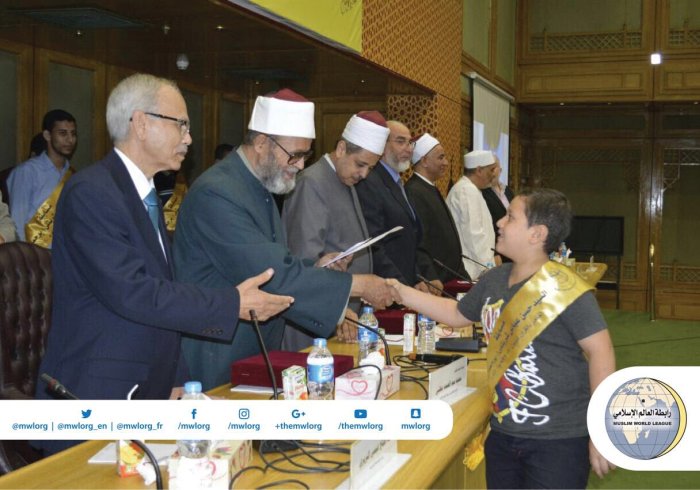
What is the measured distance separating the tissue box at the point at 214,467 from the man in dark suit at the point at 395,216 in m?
2.13

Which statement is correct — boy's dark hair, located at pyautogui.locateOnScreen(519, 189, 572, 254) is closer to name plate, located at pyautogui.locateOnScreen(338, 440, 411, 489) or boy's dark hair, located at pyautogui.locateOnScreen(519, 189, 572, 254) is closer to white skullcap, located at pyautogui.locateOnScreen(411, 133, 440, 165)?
name plate, located at pyautogui.locateOnScreen(338, 440, 411, 489)

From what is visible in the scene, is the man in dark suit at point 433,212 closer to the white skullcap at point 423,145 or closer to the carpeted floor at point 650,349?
the white skullcap at point 423,145

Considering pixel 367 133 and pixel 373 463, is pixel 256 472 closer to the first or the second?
pixel 373 463

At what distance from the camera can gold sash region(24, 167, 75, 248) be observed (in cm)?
405

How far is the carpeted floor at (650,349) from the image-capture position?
158 inches

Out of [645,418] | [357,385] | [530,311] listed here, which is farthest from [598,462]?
[357,385]

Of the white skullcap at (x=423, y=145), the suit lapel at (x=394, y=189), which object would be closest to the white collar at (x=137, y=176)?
the suit lapel at (x=394, y=189)

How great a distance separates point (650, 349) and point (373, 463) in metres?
7.12

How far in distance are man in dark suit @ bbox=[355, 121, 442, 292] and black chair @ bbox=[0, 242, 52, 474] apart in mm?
1615

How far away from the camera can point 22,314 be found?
227 cm

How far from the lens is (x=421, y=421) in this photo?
1.71 m

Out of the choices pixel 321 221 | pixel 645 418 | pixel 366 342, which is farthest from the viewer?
pixel 321 221

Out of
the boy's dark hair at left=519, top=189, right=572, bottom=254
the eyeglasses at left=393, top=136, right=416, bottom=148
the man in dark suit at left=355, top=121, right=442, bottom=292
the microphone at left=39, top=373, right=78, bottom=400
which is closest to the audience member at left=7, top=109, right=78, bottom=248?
the man in dark suit at left=355, top=121, right=442, bottom=292

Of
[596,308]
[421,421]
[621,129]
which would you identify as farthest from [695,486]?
[621,129]
